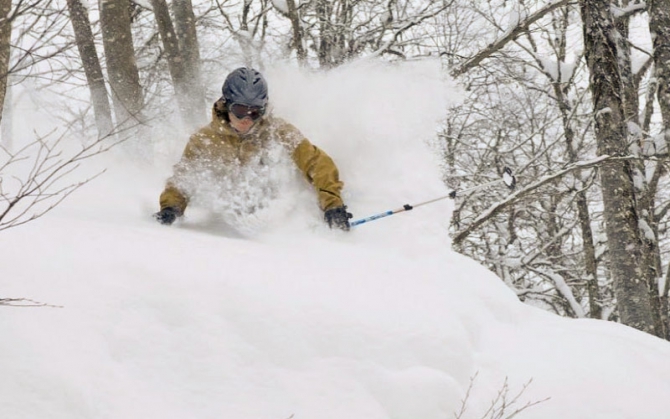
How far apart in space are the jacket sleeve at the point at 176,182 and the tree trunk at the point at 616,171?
350 centimetres

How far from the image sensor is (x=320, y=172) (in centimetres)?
465

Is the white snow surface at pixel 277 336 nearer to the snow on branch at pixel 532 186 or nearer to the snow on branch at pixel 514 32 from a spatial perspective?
the snow on branch at pixel 532 186

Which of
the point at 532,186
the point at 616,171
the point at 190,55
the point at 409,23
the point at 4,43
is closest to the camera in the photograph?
the point at 4,43

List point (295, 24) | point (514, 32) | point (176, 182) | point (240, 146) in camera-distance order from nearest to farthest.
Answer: point (176, 182), point (240, 146), point (514, 32), point (295, 24)

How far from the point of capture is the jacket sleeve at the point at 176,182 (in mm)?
4492

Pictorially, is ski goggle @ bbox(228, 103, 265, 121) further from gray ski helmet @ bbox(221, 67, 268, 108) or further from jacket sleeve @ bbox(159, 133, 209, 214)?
jacket sleeve @ bbox(159, 133, 209, 214)

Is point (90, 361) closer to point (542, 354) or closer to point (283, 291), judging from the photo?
point (283, 291)

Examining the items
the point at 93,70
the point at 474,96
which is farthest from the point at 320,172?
the point at 474,96

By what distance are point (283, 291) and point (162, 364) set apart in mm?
670

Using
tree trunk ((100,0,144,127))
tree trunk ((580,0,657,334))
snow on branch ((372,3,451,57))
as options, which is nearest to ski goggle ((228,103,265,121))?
tree trunk ((100,0,144,127))

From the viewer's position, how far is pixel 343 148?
538 centimetres

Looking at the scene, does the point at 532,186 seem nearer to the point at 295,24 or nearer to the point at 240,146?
the point at 240,146

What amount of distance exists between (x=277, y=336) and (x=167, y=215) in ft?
6.83

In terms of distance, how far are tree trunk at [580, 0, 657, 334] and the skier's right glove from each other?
3.74 metres
